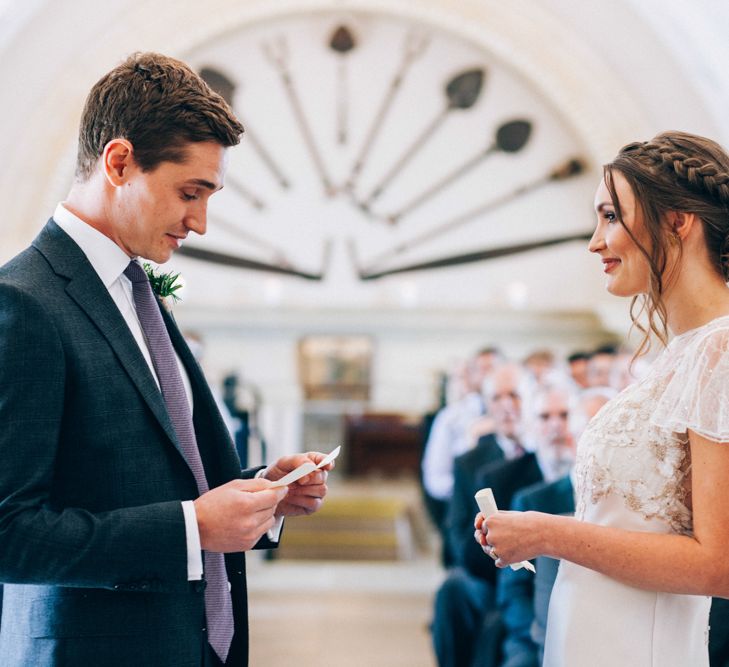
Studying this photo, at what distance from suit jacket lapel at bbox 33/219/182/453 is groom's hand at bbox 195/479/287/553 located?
0.12 meters

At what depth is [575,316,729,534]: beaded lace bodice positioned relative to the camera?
1623mm

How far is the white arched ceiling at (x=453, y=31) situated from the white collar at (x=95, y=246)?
18.0 feet

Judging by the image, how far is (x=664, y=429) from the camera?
1679 millimetres

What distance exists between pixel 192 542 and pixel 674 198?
1.04m

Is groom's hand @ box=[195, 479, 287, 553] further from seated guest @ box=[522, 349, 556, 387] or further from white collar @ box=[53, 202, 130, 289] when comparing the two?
seated guest @ box=[522, 349, 556, 387]

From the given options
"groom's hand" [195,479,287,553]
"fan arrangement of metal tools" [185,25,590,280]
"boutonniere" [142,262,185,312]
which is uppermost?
"fan arrangement of metal tools" [185,25,590,280]

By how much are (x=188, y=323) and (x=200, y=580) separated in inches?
319

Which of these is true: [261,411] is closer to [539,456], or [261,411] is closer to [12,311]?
[539,456]

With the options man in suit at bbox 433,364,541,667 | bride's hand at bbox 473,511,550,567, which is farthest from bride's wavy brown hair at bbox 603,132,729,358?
man in suit at bbox 433,364,541,667

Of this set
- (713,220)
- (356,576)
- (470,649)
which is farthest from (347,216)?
(713,220)

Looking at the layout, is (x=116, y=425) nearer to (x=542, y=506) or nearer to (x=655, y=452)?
(x=655, y=452)

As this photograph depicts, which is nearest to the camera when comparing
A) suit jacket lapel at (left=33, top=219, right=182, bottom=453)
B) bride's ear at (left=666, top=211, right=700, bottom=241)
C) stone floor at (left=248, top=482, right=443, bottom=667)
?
suit jacket lapel at (left=33, top=219, right=182, bottom=453)

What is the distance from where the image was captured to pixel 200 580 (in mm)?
1541

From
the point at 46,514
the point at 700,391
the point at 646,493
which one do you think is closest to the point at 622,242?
the point at 700,391
